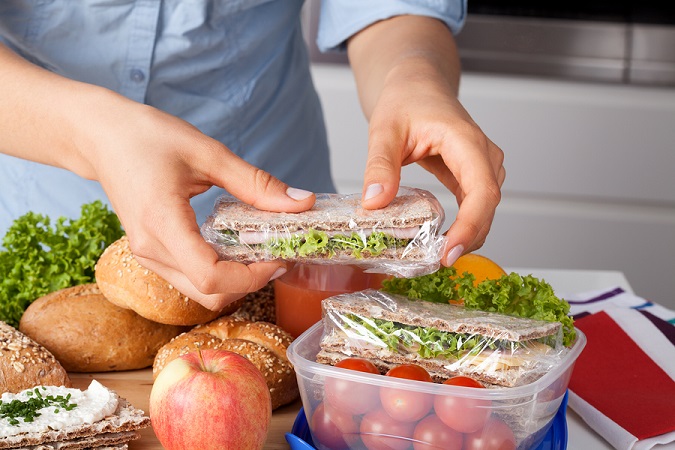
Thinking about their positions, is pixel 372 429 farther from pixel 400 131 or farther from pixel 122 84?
pixel 122 84

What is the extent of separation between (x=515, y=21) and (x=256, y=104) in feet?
4.24

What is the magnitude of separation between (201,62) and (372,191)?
0.67 meters

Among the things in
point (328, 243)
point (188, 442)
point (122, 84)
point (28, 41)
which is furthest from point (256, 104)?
point (188, 442)

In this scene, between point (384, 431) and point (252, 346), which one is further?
point (252, 346)

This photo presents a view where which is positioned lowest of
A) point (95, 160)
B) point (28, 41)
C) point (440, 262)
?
point (440, 262)

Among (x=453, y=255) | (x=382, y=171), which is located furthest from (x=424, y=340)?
(x=382, y=171)

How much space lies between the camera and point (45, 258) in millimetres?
1424

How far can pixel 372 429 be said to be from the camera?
98 centimetres

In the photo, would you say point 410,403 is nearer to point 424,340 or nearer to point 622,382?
point 424,340

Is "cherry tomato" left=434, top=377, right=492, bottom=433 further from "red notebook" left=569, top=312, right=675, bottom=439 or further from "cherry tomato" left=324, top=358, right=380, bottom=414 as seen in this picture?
"red notebook" left=569, top=312, right=675, bottom=439

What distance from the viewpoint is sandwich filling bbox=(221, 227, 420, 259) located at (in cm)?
105

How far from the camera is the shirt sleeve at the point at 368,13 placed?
1.68m

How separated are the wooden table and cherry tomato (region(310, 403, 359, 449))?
9cm

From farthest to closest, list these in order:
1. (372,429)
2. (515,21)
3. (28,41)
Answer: (515,21), (28,41), (372,429)
